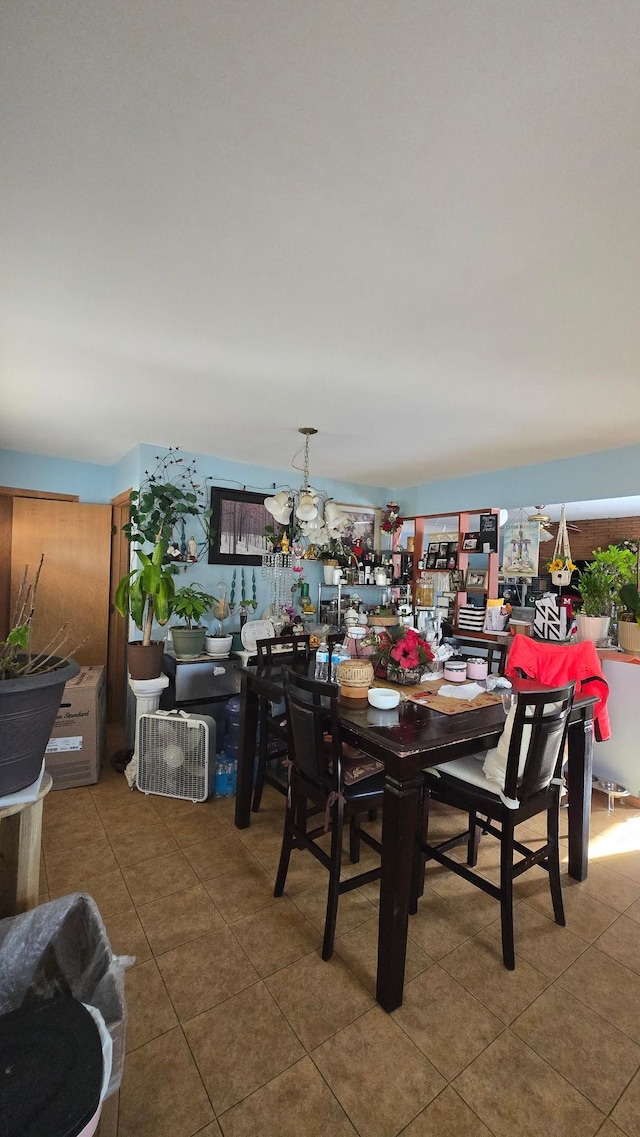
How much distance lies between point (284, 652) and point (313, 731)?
1241mm

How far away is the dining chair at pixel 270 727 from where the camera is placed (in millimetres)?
2510

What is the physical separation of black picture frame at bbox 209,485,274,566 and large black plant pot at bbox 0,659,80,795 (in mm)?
2951

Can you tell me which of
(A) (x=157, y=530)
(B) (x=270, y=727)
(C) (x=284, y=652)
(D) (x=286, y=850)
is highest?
(A) (x=157, y=530)

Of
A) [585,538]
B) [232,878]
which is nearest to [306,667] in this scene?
[232,878]

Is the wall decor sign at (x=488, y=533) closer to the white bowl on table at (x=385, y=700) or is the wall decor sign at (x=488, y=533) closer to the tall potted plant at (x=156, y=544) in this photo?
the tall potted plant at (x=156, y=544)

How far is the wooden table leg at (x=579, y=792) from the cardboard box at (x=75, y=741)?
2.85 m

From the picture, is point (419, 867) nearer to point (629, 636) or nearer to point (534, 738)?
point (534, 738)

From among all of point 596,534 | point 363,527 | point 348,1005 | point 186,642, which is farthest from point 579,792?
point 596,534

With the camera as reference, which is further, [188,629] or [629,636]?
[188,629]

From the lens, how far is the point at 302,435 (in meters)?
3.30

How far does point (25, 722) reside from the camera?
1035 mm

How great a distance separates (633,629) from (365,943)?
8.30 feet

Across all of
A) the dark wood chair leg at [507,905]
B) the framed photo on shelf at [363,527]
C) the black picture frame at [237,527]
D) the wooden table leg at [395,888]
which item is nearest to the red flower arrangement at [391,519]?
the framed photo on shelf at [363,527]

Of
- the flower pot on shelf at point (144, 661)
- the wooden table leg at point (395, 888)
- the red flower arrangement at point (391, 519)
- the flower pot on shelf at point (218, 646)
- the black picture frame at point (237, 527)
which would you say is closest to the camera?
the wooden table leg at point (395, 888)
